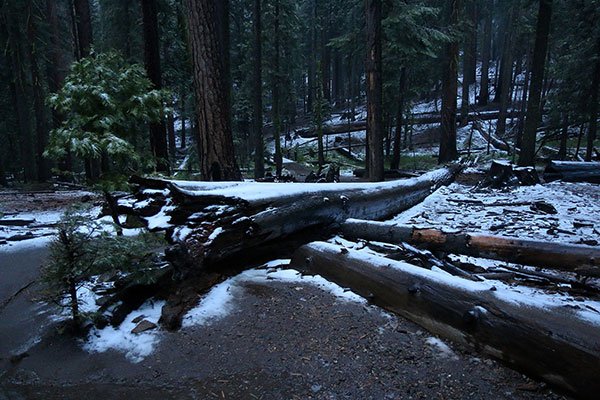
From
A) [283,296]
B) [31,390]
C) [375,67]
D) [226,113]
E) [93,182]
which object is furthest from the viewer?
[375,67]

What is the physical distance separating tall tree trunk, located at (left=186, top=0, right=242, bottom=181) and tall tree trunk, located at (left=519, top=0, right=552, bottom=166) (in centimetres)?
1127

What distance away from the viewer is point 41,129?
16484 millimetres

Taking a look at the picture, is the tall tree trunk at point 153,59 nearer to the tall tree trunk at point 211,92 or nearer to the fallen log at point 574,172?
the tall tree trunk at point 211,92


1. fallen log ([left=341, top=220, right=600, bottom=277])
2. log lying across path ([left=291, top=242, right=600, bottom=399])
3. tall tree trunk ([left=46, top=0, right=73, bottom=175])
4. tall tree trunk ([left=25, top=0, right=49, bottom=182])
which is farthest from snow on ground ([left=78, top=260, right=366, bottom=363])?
tall tree trunk ([left=25, top=0, right=49, bottom=182])

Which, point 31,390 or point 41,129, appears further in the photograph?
point 41,129

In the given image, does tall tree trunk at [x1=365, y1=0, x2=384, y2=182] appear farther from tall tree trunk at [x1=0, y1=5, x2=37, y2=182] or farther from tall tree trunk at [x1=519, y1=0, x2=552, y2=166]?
tall tree trunk at [x1=0, y1=5, x2=37, y2=182]

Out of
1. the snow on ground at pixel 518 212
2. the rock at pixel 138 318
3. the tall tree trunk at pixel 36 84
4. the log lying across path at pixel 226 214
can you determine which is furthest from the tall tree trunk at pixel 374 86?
the tall tree trunk at pixel 36 84

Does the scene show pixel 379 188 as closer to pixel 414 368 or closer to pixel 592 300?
pixel 592 300

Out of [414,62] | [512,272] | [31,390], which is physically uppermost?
[414,62]

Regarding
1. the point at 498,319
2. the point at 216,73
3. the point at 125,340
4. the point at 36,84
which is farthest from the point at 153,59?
the point at 36,84

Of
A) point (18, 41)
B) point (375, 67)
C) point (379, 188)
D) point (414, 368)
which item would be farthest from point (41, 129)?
point (414, 368)

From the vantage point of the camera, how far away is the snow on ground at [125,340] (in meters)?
2.92

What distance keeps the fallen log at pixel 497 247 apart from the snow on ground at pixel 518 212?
75 centimetres

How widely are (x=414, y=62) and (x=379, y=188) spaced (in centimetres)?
1176
